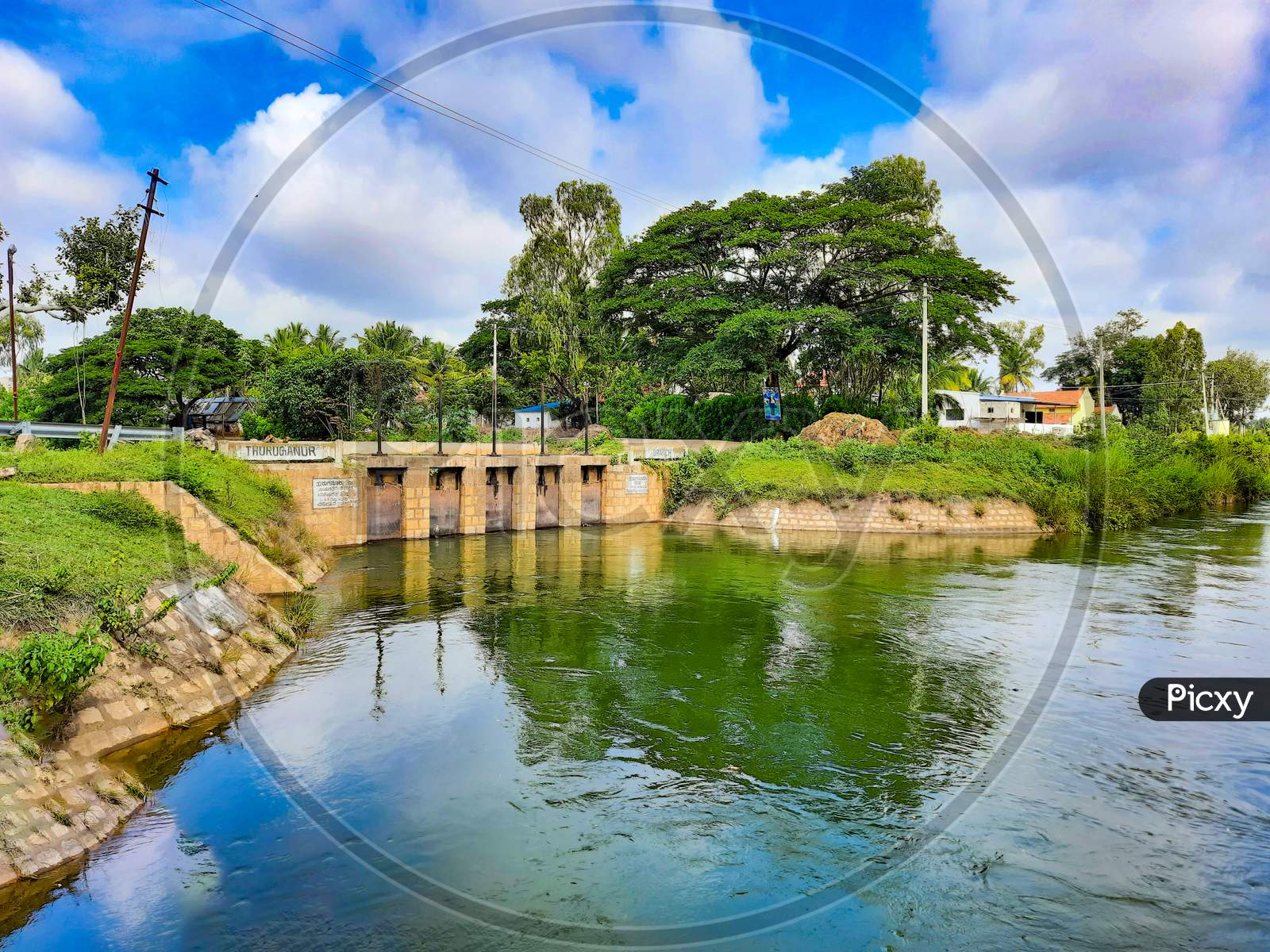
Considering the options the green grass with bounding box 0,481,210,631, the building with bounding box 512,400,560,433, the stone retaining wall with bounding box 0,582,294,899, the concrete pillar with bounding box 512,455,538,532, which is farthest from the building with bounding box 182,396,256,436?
the stone retaining wall with bounding box 0,582,294,899

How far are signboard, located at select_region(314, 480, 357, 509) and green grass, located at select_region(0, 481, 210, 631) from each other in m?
11.6

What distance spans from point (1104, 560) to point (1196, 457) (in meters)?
26.9

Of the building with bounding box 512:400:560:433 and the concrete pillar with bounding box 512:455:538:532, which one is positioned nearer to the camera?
the concrete pillar with bounding box 512:455:538:532

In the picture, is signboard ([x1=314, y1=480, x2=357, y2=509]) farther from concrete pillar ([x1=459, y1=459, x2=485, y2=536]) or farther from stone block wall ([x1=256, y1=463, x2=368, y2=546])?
concrete pillar ([x1=459, y1=459, x2=485, y2=536])

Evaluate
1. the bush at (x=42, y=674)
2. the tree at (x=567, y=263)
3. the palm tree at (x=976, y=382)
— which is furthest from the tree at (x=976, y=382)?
the bush at (x=42, y=674)

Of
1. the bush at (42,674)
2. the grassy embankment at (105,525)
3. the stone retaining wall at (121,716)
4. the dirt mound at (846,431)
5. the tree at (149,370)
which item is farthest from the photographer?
the dirt mound at (846,431)

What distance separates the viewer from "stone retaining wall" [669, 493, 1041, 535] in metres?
35.7

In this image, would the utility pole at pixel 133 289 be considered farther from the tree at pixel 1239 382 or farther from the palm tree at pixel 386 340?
the tree at pixel 1239 382

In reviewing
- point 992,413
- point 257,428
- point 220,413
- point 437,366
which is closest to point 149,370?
point 257,428

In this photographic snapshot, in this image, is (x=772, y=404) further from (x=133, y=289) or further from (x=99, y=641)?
(x=99, y=641)

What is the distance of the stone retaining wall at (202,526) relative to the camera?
17.3m

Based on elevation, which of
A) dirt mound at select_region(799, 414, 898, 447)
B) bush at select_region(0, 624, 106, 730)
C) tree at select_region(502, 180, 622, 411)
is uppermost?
Result: tree at select_region(502, 180, 622, 411)

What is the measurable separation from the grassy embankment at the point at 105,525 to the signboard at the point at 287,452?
174 centimetres

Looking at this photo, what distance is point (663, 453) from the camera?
4284 cm
